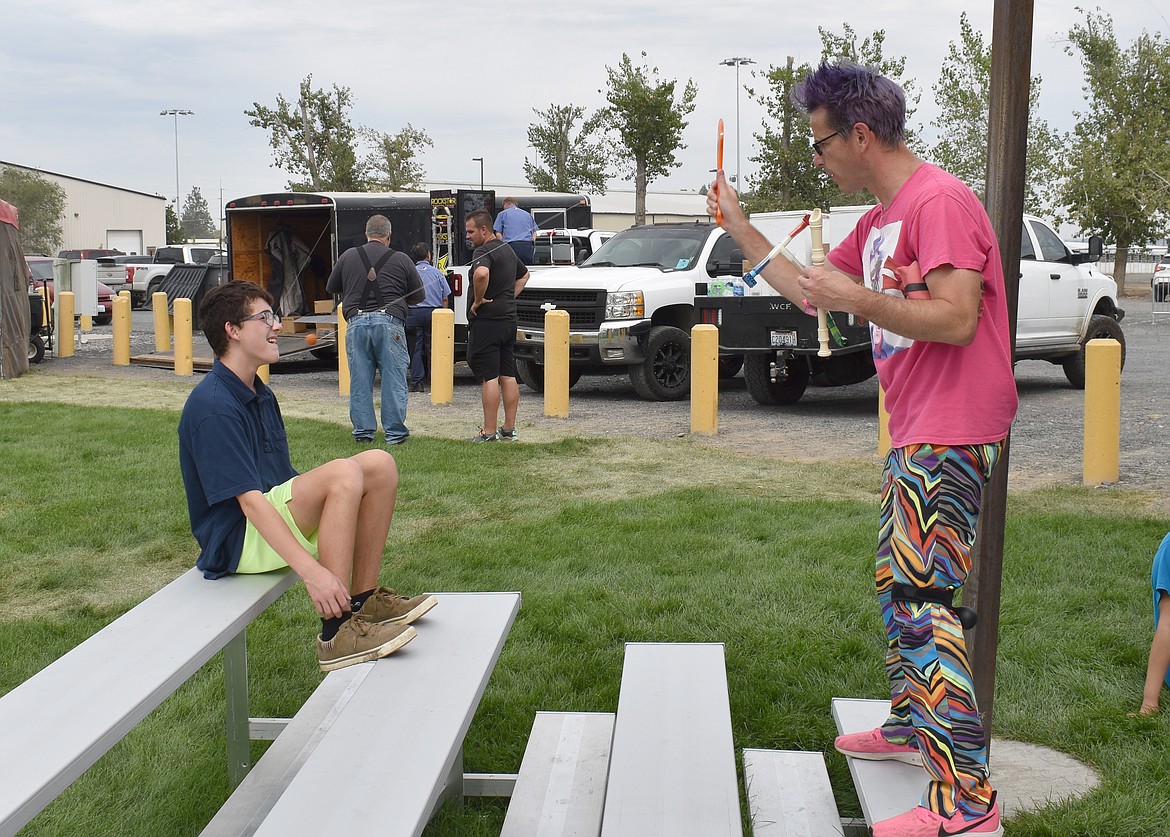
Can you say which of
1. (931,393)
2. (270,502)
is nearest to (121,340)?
(270,502)

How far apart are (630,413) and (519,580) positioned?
699 centimetres

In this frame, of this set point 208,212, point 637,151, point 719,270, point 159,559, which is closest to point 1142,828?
point 159,559

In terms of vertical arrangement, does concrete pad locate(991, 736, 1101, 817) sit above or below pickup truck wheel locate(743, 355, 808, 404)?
below

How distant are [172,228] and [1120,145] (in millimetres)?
71958

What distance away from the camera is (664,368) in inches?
551

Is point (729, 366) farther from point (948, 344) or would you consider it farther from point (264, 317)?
point (948, 344)

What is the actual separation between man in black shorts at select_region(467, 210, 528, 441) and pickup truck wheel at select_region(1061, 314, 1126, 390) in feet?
23.1

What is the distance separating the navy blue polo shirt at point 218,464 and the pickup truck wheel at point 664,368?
9965 millimetres

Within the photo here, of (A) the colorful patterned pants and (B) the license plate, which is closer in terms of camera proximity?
→ (A) the colorful patterned pants

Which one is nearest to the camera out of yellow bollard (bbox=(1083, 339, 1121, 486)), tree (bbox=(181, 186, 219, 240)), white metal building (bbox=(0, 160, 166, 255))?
yellow bollard (bbox=(1083, 339, 1121, 486))

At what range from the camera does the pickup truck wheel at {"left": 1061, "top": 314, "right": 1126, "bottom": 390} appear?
14.3 metres

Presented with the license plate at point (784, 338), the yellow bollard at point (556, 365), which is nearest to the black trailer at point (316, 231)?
the yellow bollard at point (556, 365)

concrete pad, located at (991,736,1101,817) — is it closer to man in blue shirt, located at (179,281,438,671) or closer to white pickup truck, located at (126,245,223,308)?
man in blue shirt, located at (179,281,438,671)

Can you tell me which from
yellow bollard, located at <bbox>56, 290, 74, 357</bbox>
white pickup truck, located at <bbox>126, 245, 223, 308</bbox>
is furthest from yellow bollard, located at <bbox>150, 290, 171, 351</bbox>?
white pickup truck, located at <bbox>126, 245, 223, 308</bbox>
